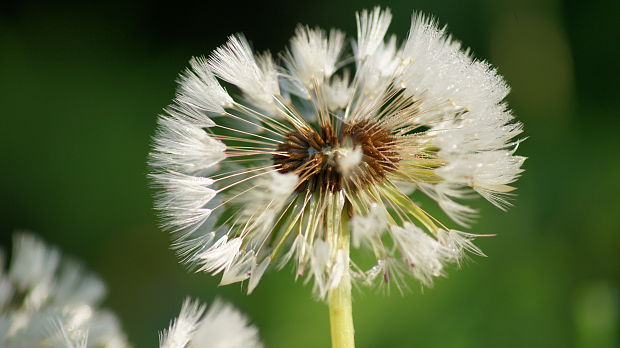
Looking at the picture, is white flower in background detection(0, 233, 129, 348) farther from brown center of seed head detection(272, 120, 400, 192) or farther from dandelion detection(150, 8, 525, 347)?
brown center of seed head detection(272, 120, 400, 192)

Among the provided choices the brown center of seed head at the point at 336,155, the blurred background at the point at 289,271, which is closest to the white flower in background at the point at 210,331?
the brown center of seed head at the point at 336,155

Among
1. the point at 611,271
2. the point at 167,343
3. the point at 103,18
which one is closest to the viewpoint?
the point at 167,343

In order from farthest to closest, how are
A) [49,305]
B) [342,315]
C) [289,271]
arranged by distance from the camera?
[289,271] → [49,305] → [342,315]

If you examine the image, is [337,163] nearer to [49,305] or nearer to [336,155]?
[336,155]

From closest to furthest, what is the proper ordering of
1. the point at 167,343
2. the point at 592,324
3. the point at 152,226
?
the point at 167,343, the point at 592,324, the point at 152,226

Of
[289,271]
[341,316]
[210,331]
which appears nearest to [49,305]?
[210,331]

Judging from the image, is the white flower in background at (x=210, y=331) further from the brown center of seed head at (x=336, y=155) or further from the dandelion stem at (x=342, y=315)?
the brown center of seed head at (x=336, y=155)

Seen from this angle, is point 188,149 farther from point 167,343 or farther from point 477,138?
point 477,138

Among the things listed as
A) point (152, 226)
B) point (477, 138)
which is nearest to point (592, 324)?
point (477, 138)
